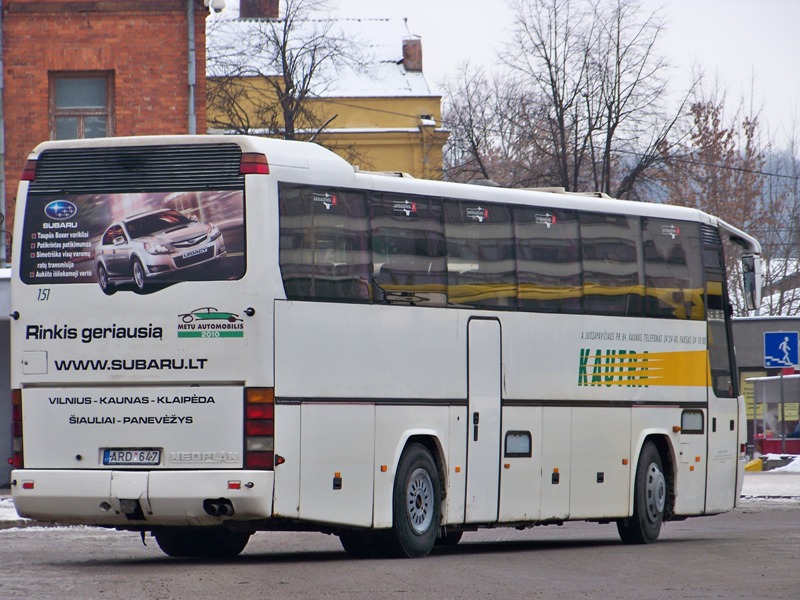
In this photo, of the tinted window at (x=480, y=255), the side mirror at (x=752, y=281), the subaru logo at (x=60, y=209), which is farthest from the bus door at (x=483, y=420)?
the side mirror at (x=752, y=281)

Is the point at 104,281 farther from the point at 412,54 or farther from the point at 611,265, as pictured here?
the point at 412,54

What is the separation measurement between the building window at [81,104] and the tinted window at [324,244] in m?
16.7

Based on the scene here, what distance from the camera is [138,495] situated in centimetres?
1311

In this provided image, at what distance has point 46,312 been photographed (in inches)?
539

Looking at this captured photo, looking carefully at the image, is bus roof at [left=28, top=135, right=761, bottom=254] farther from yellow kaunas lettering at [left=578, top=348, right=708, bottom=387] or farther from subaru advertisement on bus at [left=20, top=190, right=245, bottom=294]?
yellow kaunas lettering at [left=578, top=348, right=708, bottom=387]

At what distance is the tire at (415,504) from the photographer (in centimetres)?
1452

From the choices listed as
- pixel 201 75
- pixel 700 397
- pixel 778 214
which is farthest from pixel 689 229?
pixel 778 214

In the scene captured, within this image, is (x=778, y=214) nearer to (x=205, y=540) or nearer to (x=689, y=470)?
(x=689, y=470)

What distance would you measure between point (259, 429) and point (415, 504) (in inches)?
89.0

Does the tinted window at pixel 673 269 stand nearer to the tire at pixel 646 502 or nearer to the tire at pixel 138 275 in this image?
the tire at pixel 646 502

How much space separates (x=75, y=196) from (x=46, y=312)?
99 centimetres

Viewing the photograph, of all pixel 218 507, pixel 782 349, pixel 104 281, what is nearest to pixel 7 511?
pixel 104 281

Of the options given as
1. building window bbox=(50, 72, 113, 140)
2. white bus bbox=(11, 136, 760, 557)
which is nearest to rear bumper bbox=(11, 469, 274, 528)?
white bus bbox=(11, 136, 760, 557)

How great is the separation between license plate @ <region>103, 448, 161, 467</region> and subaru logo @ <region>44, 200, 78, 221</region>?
1.97 metres
